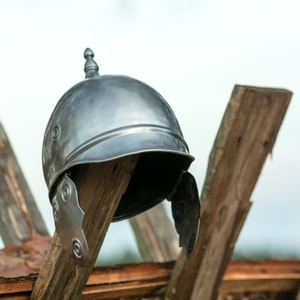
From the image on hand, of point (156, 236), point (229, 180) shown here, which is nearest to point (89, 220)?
point (229, 180)

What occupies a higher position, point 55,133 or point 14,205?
point 55,133

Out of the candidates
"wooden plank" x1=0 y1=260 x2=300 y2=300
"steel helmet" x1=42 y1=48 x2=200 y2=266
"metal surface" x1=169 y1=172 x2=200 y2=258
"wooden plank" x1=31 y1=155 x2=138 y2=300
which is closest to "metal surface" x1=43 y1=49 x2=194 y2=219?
"steel helmet" x1=42 y1=48 x2=200 y2=266

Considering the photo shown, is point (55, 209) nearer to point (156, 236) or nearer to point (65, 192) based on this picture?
point (65, 192)

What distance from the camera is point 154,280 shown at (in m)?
3.92

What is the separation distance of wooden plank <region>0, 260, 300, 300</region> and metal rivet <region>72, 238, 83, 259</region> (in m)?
0.62

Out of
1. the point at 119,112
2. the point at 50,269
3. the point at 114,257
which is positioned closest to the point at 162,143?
the point at 119,112

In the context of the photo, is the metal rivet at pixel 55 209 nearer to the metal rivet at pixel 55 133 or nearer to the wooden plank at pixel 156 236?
the metal rivet at pixel 55 133

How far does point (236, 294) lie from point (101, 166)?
4.81 ft

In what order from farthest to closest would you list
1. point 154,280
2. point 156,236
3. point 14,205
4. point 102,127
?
point 156,236 < point 14,205 < point 154,280 < point 102,127

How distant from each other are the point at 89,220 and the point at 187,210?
1.13 feet

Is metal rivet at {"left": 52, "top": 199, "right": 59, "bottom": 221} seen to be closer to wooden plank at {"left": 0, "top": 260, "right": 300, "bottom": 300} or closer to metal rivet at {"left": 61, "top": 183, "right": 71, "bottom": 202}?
metal rivet at {"left": 61, "top": 183, "right": 71, "bottom": 202}

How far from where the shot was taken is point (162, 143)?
9.30 ft

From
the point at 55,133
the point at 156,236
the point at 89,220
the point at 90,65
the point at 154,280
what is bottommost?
the point at 156,236

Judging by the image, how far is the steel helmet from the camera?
2793 mm
